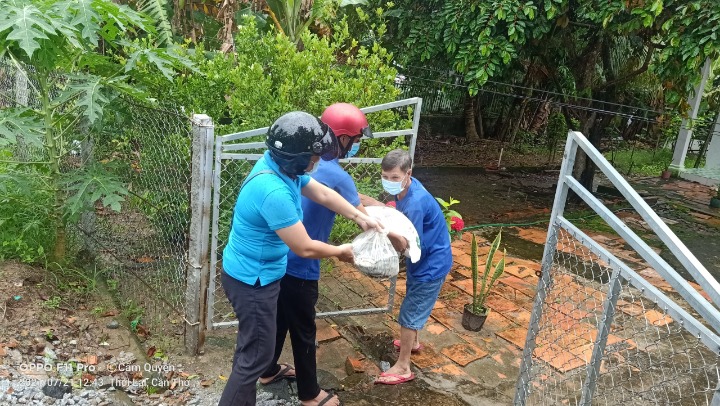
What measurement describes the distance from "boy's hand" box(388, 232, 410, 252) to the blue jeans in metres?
0.66

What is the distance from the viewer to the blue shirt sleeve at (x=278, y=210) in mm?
2471

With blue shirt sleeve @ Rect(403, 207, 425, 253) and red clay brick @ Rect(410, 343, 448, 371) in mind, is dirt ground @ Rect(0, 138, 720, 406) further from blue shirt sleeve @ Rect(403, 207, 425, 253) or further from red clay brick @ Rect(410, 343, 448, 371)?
blue shirt sleeve @ Rect(403, 207, 425, 253)

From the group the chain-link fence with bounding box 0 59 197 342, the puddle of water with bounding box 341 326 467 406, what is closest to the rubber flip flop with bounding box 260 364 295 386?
the puddle of water with bounding box 341 326 467 406

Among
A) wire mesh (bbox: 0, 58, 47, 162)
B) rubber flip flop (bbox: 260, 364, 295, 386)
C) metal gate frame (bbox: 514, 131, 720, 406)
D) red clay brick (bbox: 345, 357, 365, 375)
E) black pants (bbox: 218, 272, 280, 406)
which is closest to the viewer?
metal gate frame (bbox: 514, 131, 720, 406)

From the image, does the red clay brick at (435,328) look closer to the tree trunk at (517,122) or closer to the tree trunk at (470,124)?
the tree trunk at (517,122)

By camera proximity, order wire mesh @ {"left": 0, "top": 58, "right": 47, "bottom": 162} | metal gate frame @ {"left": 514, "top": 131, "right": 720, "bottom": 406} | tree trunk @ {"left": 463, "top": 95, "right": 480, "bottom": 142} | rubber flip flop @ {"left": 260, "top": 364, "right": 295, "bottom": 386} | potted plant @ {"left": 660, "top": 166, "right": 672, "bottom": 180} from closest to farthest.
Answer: metal gate frame @ {"left": 514, "top": 131, "right": 720, "bottom": 406} → rubber flip flop @ {"left": 260, "top": 364, "right": 295, "bottom": 386} → wire mesh @ {"left": 0, "top": 58, "right": 47, "bottom": 162} → potted plant @ {"left": 660, "top": 166, "right": 672, "bottom": 180} → tree trunk @ {"left": 463, "top": 95, "right": 480, "bottom": 142}

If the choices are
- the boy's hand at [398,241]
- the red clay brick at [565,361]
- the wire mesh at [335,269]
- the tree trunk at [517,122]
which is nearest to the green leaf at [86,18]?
the wire mesh at [335,269]

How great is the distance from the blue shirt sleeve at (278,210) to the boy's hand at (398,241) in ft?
2.18

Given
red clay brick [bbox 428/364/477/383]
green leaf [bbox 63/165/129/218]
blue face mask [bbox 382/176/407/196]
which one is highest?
blue face mask [bbox 382/176/407/196]

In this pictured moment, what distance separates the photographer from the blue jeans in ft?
11.8

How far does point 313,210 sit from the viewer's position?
3.16 metres

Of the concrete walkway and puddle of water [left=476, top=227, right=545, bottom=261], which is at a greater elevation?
the concrete walkway

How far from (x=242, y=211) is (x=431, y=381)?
1.90 m

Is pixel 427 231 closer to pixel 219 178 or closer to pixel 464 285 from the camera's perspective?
pixel 219 178
